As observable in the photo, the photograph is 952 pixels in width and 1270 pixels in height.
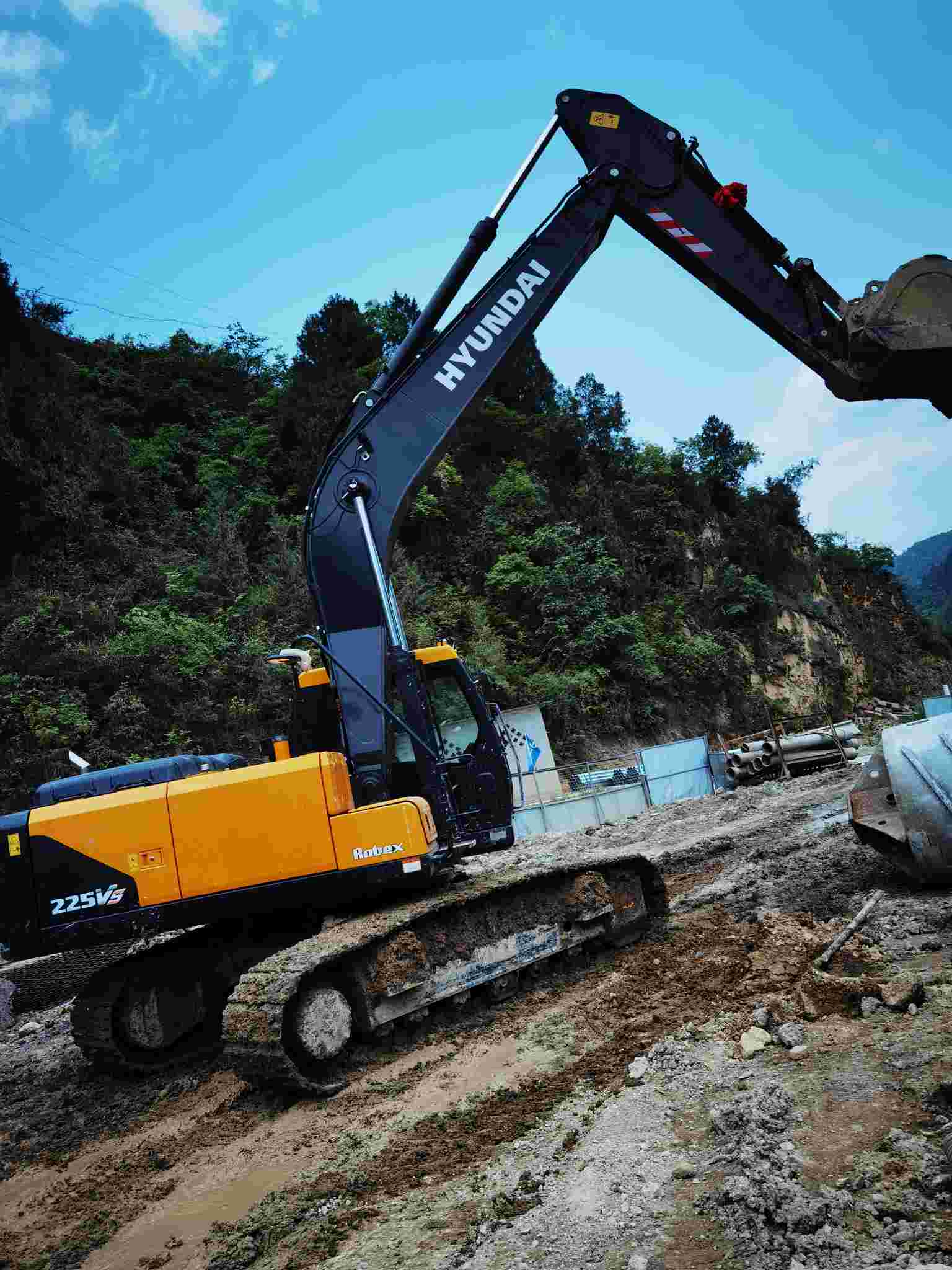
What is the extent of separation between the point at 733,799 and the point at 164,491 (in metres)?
17.6

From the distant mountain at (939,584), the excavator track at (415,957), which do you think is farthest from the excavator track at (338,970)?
the distant mountain at (939,584)

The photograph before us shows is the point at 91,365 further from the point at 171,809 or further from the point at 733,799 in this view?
the point at 171,809

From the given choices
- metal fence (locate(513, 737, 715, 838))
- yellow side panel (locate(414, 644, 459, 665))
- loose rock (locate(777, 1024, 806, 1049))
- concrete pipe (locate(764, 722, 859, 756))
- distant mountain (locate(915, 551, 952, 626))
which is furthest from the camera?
distant mountain (locate(915, 551, 952, 626))

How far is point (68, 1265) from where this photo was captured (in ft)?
13.1

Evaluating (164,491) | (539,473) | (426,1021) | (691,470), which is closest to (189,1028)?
(426,1021)

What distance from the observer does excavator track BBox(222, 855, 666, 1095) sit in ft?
17.0

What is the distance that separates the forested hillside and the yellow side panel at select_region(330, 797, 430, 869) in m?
12.8

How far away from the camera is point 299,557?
2361 centimetres

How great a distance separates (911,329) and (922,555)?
6484 inches

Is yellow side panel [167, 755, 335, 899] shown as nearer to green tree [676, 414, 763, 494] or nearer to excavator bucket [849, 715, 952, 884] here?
excavator bucket [849, 715, 952, 884]

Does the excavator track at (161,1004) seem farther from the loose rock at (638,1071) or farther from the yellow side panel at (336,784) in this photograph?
the loose rock at (638,1071)

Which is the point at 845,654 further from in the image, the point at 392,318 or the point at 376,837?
the point at 376,837

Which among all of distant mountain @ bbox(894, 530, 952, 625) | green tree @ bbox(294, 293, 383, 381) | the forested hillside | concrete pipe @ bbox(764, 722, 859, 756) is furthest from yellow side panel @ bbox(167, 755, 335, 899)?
distant mountain @ bbox(894, 530, 952, 625)

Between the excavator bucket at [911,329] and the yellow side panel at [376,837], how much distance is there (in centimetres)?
446
